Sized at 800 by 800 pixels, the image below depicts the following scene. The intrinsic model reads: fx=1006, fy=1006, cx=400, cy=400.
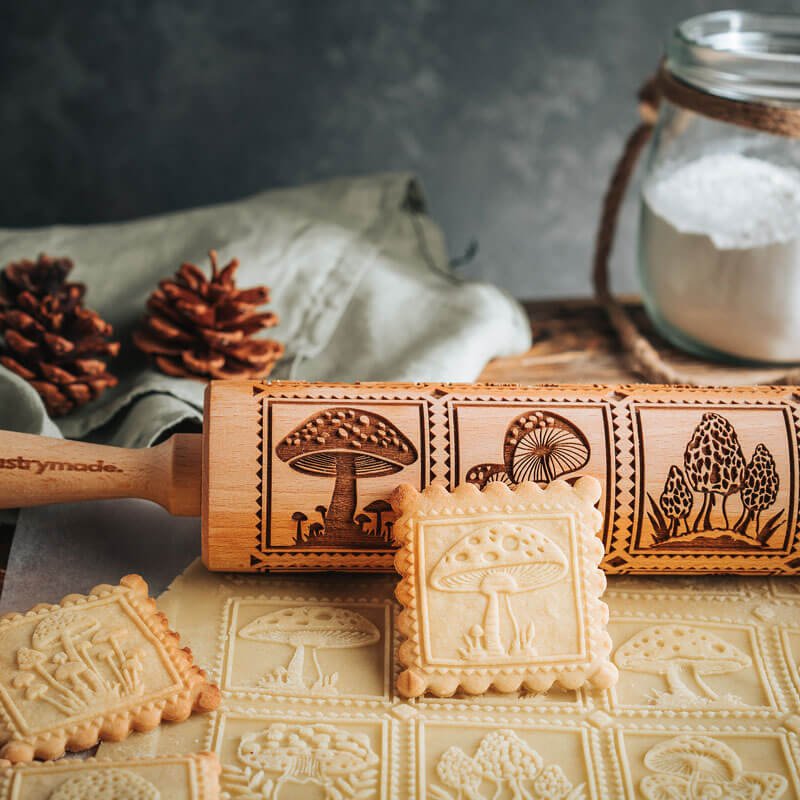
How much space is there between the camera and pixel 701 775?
778 mm

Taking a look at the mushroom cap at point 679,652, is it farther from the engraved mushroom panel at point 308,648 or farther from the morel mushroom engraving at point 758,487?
the engraved mushroom panel at point 308,648

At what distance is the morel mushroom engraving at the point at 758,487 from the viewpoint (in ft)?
3.09

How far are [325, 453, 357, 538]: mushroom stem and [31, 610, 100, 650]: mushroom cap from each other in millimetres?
225

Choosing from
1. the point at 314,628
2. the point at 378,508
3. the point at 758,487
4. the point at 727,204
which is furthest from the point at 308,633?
the point at 727,204

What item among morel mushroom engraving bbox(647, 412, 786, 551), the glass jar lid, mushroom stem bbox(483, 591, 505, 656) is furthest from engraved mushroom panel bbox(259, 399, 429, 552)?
the glass jar lid

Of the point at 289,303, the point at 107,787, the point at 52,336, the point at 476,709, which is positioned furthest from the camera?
the point at 289,303

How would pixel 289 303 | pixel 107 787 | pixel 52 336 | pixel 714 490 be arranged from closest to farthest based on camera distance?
pixel 107 787, pixel 714 490, pixel 52 336, pixel 289 303

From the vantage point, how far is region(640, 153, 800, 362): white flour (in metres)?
1.15

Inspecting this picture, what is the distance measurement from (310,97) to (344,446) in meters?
0.80

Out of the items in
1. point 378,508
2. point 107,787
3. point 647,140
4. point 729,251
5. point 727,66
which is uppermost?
point 647,140

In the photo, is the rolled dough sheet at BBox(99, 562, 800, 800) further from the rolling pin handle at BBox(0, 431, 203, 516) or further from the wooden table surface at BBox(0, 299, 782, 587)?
the wooden table surface at BBox(0, 299, 782, 587)

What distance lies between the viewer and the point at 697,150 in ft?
4.14

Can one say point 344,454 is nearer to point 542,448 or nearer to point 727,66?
point 542,448

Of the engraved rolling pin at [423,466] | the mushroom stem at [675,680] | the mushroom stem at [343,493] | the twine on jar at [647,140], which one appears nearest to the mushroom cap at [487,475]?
the engraved rolling pin at [423,466]
